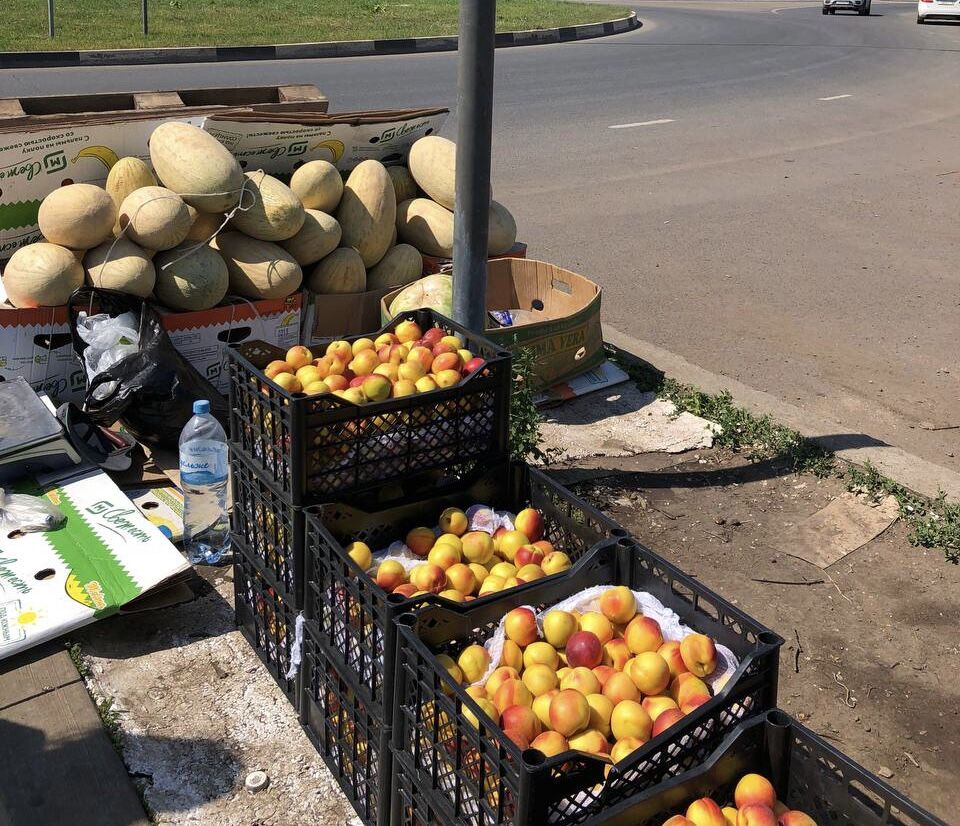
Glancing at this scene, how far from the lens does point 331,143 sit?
5531mm

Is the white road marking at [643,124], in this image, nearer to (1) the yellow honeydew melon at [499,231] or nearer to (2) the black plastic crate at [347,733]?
(1) the yellow honeydew melon at [499,231]

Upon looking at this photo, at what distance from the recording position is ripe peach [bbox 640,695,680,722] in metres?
2.25

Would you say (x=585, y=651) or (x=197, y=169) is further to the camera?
(x=197, y=169)

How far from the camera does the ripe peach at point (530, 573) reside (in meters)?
2.71

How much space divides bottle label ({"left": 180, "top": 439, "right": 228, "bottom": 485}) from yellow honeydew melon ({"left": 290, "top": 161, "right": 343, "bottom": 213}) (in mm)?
1842

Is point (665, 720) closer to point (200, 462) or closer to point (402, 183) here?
point (200, 462)

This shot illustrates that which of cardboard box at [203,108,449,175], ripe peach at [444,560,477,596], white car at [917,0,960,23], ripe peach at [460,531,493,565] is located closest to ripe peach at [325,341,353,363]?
ripe peach at [460,531,493,565]

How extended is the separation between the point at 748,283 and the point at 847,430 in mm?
2554

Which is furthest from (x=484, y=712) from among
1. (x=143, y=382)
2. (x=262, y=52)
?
(x=262, y=52)

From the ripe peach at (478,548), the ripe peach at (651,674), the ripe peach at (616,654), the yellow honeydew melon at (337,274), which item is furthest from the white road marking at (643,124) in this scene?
the ripe peach at (651,674)

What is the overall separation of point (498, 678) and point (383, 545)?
79 centimetres

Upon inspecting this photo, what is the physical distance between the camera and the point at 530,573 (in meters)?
2.71

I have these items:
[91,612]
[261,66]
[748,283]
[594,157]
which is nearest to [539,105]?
[594,157]

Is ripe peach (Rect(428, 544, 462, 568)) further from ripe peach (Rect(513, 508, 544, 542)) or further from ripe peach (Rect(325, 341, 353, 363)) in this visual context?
ripe peach (Rect(325, 341, 353, 363))
